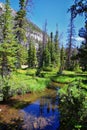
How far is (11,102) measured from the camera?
24.1 metres

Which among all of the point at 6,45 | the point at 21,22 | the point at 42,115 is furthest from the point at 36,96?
the point at 21,22

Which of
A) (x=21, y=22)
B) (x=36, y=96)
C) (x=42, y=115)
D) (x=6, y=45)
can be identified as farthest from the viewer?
(x=21, y=22)

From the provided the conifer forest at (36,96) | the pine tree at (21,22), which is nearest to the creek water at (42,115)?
the conifer forest at (36,96)

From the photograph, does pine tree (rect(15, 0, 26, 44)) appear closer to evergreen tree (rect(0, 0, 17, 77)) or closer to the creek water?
evergreen tree (rect(0, 0, 17, 77))

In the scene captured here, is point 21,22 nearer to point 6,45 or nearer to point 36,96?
point 6,45

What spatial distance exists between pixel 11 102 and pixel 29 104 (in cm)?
171

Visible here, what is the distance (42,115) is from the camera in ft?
65.6

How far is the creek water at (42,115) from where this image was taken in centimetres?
1720

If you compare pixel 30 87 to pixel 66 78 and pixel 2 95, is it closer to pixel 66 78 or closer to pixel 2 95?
pixel 2 95

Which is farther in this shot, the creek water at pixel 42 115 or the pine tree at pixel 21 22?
the pine tree at pixel 21 22

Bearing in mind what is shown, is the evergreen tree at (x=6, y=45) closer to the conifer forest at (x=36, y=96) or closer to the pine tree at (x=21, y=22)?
the conifer forest at (x=36, y=96)

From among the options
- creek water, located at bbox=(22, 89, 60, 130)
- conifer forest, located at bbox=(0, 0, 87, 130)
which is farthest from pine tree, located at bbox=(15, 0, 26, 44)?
creek water, located at bbox=(22, 89, 60, 130)

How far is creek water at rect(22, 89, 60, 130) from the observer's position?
1720 cm

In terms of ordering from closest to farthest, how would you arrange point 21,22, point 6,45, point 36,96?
point 36,96, point 6,45, point 21,22
